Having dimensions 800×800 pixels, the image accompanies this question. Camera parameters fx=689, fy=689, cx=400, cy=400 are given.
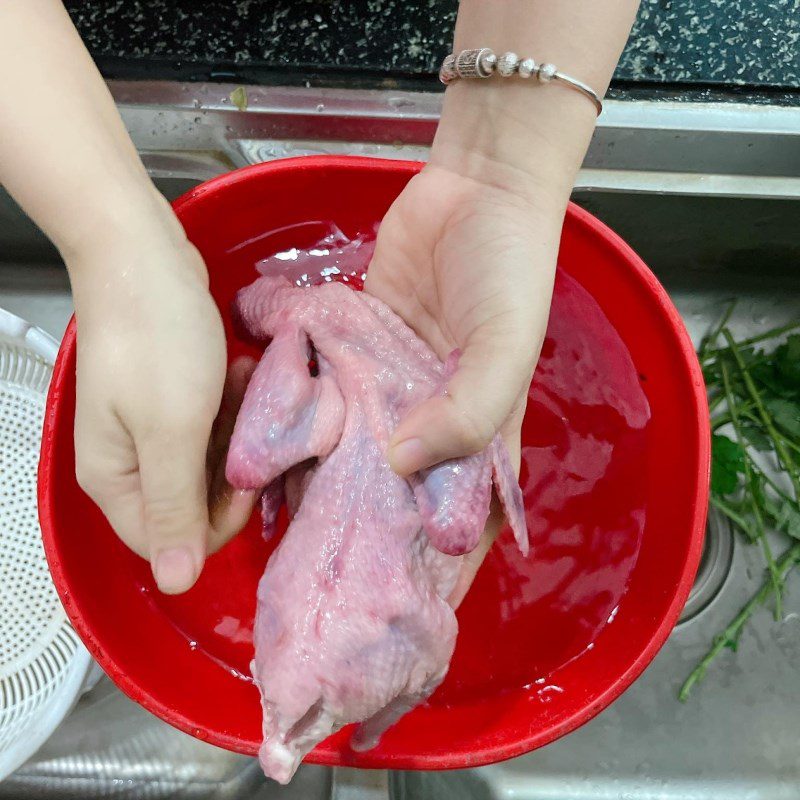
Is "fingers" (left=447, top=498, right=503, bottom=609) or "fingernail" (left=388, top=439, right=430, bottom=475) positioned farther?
"fingers" (left=447, top=498, right=503, bottom=609)

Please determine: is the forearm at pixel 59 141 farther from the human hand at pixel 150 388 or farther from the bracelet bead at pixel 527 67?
the bracelet bead at pixel 527 67

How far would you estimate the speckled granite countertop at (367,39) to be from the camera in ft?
3.62

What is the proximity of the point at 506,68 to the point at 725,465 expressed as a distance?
81 centimetres

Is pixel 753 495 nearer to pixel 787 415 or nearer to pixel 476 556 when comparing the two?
pixel 787 415

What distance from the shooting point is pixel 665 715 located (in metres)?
1.33

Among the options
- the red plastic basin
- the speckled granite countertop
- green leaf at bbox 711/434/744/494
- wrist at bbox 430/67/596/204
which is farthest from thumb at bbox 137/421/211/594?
green leaf at bbox 711/434/744/494

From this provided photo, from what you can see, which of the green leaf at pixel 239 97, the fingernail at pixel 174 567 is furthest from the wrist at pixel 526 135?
the fingernail at pixel 174 567

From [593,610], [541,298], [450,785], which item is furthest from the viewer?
[450,785]

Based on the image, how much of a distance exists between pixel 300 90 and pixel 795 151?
31.9 inches

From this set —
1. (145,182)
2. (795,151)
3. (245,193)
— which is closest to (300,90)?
(245,193)

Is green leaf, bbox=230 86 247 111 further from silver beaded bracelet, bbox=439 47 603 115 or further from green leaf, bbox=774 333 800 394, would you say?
green leaf, bbox=774 333 800 394

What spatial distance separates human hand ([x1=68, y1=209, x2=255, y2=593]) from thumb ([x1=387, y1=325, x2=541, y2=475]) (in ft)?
0.76

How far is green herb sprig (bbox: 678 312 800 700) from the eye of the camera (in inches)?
51.4

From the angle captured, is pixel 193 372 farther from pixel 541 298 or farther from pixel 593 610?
pixel 593 610
